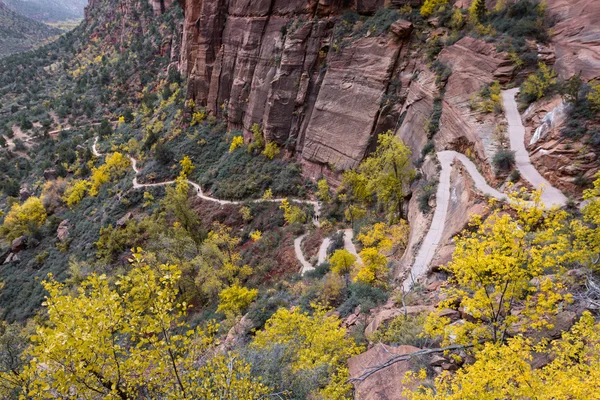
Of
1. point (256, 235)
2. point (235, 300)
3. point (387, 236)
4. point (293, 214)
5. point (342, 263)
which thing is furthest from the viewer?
point (256, 235)

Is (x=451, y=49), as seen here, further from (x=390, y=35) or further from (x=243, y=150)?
(x=243, y=150)

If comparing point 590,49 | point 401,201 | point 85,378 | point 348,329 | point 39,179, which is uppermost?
point 590,49

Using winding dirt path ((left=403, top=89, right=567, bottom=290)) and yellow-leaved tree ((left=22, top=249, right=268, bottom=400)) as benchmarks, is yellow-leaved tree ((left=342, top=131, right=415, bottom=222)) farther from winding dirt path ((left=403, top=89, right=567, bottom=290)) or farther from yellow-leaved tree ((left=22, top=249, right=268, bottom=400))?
yellow-leaved tree ((left=22, top=249, right=268, bottom=400))

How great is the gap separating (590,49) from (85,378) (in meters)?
26.2

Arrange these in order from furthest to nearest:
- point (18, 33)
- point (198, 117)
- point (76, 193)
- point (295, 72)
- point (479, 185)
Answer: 1. point (18, 33)
2. point (76, 193)
3. point (198, 117)
4. point (295, 72)
5. point (479, 185)

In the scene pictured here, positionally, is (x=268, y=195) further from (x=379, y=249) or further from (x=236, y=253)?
(x=379, y=249)

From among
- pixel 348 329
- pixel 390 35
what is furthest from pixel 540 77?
pixel 348 329

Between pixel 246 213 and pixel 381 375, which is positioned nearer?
pixel 381 375

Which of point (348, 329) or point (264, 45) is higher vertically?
point (264, 45)

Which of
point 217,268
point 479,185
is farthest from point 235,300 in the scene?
point 479,185

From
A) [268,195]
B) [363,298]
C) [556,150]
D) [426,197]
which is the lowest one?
[268,195]

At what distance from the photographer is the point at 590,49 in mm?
17766

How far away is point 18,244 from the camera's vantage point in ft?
154

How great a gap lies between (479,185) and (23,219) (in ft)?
205
